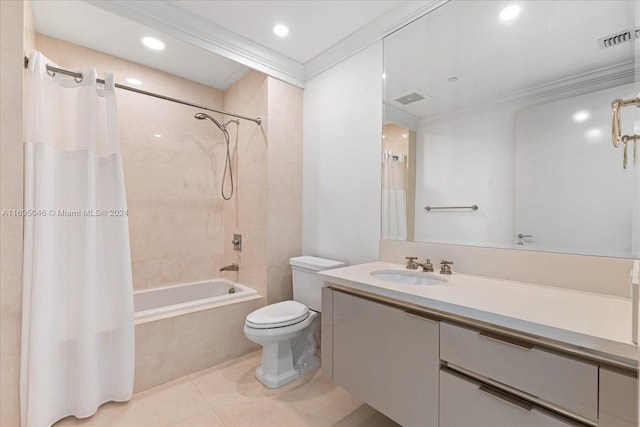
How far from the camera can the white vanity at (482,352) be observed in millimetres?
747

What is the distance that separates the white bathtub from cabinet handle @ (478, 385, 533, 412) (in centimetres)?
183

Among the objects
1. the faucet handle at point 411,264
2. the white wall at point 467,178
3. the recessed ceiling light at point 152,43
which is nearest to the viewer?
the white wall at point 467,178

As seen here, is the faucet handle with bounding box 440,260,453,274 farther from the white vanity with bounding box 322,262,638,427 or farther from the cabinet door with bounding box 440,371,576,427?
the cabinet door with bounding box 440,371,576,427

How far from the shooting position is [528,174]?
4.54 ft

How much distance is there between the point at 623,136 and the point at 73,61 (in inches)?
136

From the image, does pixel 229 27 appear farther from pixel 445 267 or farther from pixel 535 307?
pixel 535 307

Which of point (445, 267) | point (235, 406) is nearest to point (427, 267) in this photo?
point (445, 267)

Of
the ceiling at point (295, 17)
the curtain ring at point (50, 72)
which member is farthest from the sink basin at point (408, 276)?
the curtain ring at point (50, 72)

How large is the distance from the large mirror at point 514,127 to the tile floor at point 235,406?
1105 millimetres

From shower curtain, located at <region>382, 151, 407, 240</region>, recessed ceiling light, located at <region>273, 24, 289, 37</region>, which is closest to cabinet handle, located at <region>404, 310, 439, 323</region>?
shower curtain, located at <region>382, 151, 407, 240</region>

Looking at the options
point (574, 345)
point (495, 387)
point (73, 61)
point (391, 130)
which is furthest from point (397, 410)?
point (73, 61)

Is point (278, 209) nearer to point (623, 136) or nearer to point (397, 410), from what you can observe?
point (397, 410)

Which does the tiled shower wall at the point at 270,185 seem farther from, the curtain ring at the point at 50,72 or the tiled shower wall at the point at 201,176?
the curtain ring at the point at 50,72

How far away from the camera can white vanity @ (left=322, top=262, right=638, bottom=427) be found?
0.75 metres
